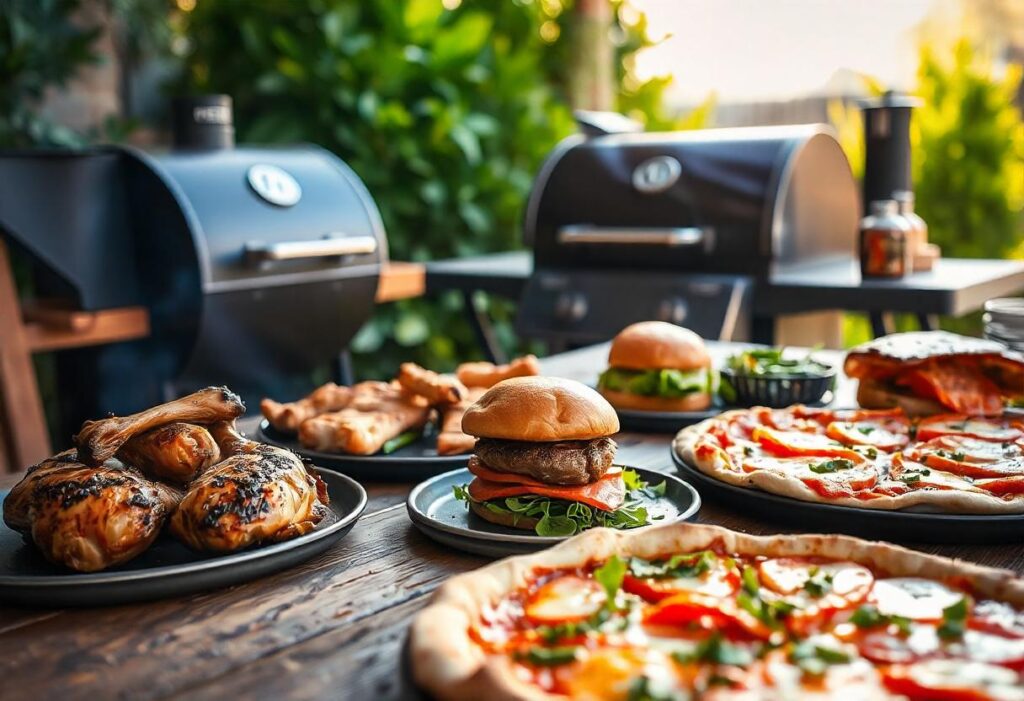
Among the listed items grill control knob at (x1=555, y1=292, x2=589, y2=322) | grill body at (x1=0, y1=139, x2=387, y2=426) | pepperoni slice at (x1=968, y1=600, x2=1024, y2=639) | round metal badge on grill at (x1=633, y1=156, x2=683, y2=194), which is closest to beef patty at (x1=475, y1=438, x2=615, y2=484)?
pepperoni slice at (x1=968, y1=600, x2=1024, y2=639)

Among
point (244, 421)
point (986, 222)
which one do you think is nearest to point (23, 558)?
point (244, 421)

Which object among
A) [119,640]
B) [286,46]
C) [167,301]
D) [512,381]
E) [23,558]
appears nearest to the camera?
[119,640]

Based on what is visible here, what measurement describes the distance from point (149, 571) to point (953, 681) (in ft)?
3.16

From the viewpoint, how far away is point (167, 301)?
3.96m

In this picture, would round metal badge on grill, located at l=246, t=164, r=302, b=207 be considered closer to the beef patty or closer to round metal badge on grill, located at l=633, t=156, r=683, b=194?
round metal badge on grill, located at l=633, t=156, r=683, b=194

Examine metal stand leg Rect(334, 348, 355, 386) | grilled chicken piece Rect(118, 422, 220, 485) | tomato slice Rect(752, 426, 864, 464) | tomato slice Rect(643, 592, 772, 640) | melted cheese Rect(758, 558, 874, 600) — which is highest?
grilled chicken piece Rect(118, 422, 220, 485)

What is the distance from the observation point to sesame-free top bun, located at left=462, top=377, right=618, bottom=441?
1562 mm

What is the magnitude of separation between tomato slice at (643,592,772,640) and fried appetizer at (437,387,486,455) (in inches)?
29.0

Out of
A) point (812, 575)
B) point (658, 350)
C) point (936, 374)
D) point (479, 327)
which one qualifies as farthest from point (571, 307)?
point (812, 575)

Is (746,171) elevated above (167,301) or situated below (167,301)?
above

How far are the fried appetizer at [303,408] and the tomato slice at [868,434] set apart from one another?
1.02 m

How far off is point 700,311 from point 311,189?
5.71 feet

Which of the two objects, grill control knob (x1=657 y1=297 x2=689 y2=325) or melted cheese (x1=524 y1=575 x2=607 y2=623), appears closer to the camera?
melted cheese (x1=524 y1=575 x2=607 y2=623)

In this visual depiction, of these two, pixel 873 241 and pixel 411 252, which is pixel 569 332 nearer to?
pixel 873 241
